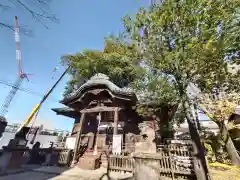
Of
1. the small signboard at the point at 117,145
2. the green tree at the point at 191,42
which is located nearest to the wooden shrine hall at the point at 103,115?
the small signboard at the point at 117,145

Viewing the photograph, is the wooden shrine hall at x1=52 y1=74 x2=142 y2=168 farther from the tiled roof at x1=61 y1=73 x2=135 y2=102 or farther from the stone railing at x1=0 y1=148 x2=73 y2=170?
the stone railing at x1=0 y1=148 x2=73 y2=170

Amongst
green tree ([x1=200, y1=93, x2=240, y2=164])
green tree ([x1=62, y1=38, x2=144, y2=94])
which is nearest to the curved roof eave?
green tree ([x1=200, y1=93, x2=240, y2=164])

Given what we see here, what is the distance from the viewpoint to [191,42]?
6148 mm

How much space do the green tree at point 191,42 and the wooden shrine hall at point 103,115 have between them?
3830 mm

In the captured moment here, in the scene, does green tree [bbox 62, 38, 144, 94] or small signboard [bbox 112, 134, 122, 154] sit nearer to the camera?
small signboard [bbox 112, 134, 122, 154]

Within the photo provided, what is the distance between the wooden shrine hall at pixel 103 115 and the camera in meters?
10.2

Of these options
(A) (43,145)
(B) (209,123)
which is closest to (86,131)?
(A) (43,145)

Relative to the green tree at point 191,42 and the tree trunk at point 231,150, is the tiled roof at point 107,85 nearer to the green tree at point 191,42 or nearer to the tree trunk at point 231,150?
the green tree at point 191,42

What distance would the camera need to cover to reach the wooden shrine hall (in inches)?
400

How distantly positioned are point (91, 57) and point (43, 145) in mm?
17012

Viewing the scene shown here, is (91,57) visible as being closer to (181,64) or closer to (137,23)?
(137,23)

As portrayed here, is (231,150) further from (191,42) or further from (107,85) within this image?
(107,85)

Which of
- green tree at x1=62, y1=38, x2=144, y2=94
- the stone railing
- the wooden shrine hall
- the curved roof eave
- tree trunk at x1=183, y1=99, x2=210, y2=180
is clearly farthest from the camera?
green tree at x1=62, y1=38, x2=144, y2=94

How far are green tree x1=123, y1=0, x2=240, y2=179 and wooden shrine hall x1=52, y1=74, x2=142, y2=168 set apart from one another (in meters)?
3.83
